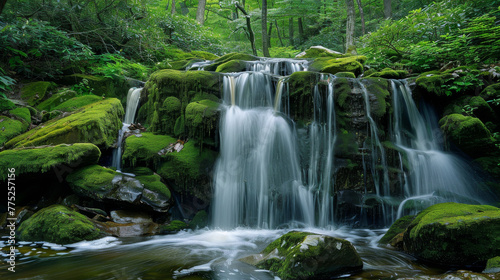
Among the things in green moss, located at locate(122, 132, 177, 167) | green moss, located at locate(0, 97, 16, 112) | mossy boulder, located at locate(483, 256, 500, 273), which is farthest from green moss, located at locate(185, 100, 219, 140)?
mossy boulder, located at locate(483, 256, 500, 273)

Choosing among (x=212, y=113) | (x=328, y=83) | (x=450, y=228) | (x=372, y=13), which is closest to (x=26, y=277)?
(x=212, y=113)

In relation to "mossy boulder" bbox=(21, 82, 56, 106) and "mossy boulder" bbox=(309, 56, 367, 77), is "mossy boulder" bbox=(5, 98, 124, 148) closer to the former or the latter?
"mossy boulder" bbox=(21, 82, 56, 106)

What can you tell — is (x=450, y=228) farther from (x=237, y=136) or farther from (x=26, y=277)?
(x=26, y=277)

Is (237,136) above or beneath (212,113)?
beneath

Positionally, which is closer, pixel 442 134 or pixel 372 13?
pixel 442 134

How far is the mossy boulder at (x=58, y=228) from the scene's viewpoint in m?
4.42

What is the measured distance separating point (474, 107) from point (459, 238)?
4723 mm

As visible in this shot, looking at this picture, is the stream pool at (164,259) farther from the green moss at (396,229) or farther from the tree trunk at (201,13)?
the tree trunk at (201,13)

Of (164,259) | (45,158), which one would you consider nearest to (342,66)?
(164,259)

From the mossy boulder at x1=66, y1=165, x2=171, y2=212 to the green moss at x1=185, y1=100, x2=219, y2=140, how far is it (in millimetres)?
1426

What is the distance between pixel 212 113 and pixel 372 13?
65.8 feet

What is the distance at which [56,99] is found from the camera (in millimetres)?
7996

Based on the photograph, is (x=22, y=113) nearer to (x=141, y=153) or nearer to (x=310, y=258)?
(x=141, y=153)

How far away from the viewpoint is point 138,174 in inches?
237
